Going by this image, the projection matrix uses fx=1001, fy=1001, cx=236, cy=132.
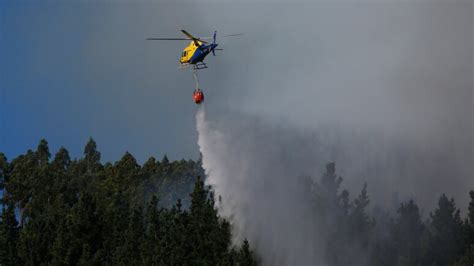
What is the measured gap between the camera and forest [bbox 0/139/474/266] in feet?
332

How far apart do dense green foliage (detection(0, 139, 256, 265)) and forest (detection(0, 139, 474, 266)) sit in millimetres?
112

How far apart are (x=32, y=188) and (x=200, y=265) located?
5934cm

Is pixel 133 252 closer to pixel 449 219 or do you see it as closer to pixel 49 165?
pixel 449 219

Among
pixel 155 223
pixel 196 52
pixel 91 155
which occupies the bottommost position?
pixel 155 223

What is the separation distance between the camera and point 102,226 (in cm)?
11169

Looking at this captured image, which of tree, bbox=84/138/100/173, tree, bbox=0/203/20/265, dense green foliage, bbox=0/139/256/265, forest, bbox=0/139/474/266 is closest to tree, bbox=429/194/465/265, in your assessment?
forest, bbox=0/139/474/266

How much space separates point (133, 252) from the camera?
10150 centimetres

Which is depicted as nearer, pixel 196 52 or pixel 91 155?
pixel 196 52

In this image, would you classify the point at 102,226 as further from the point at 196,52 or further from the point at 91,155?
the point at 91,155

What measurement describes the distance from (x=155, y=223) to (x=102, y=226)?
9152 mm

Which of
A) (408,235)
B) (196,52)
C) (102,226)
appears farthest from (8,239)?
(408,235)

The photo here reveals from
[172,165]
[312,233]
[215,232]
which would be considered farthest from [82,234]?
[172,165]

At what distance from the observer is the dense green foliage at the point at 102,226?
98688 millimetres

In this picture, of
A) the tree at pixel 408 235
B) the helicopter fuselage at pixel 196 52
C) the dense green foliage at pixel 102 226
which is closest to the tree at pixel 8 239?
the dense green foliage at pixel 102 226
